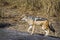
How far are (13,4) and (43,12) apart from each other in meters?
3.05

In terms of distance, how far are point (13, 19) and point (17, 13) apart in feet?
3.94

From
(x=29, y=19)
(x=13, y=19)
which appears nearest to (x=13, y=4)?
(x=13, y=19)

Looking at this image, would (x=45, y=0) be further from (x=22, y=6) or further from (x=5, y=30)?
(x=5, y=30)

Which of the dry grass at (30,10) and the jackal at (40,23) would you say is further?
the dry grass at (30,10)

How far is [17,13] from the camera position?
15.4 meters

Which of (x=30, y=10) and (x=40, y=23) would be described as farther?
(x=30, y=10)

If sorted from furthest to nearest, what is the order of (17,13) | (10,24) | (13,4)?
1. (13,4)
2. (17,13)
3. (10,24)

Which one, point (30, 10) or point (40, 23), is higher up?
point (30, 10)

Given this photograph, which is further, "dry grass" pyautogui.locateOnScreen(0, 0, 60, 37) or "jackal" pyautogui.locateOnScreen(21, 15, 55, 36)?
"dry grass" pyautogui.locateOnScreen(0, 0, 60, 37)

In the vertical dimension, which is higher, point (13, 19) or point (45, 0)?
point (45, 0)

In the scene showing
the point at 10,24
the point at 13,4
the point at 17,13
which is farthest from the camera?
the point at 13,4

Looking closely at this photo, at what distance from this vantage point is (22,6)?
1617 cm

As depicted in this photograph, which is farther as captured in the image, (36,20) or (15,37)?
(36,20)

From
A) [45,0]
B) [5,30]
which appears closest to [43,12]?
[45,0]
